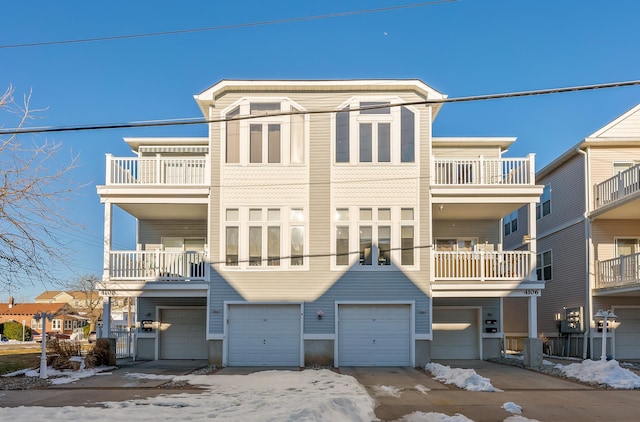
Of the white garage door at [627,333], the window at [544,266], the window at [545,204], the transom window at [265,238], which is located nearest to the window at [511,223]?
the window at [545,204]

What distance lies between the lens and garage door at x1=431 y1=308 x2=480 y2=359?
69.4ft

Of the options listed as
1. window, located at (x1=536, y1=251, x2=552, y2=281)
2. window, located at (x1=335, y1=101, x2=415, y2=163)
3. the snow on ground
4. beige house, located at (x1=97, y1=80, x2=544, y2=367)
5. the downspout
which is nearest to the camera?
the snow on ground

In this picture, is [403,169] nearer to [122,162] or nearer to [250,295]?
[250,295]

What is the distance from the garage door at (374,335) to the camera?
18.7 meters

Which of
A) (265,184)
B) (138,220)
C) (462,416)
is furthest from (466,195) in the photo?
(138,220)

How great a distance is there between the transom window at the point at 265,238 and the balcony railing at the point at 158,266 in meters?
1.05

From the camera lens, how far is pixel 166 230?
71.4ft

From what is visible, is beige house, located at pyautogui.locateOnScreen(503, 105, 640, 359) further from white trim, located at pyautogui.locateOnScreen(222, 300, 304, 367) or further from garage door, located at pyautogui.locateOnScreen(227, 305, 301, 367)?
garage door, located at pyautogui.locateOnScreen(227, 305, 301, 367)

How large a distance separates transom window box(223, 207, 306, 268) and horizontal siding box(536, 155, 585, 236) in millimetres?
10814

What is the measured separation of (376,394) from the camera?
1268cm

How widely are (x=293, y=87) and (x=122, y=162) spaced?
587 centimetres

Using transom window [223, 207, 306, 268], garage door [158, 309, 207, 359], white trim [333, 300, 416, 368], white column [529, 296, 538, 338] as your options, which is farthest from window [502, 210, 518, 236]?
garage door [158, 309, 207, 359]

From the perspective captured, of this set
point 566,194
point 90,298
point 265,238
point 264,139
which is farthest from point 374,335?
point 90,298

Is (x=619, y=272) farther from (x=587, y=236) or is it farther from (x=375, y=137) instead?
(x=375, y=137)
